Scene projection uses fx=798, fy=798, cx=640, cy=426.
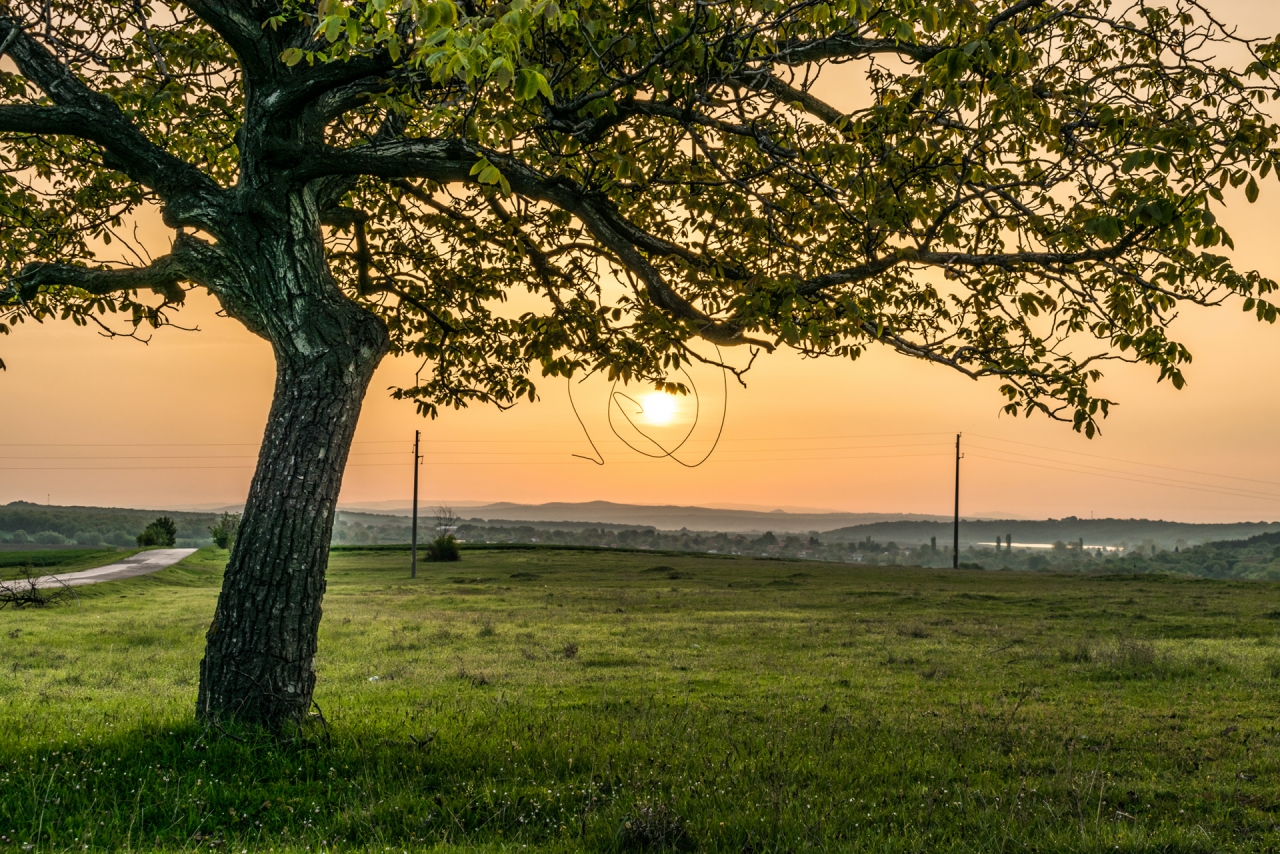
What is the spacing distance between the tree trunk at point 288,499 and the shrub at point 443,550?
183 ft

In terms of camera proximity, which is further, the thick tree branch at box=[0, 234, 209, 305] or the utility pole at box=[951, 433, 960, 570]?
the utility pole at box=[951, 433, 960, 570]

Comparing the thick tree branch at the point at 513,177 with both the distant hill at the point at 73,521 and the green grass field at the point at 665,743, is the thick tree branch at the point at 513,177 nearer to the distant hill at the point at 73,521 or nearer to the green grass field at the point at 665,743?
the green grass field at the point at 665,743

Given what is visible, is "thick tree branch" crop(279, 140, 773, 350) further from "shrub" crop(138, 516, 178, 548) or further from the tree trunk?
"shrub" crop(138, 516, 178, 548)

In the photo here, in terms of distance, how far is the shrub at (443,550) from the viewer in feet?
205

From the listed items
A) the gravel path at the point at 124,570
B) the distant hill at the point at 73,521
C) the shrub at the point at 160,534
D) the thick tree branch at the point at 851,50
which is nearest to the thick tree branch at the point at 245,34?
the thick tree branch at the point at 851,50

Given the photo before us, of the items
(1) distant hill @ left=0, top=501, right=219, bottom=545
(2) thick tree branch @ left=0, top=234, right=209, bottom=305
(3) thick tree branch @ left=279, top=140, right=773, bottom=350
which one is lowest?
(1) distant hill @ left=0, top=501, right=219, bottom=545

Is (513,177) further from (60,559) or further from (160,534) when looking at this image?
(160,534)

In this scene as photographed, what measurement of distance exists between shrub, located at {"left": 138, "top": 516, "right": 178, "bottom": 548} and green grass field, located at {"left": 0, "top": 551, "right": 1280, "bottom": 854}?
47.2 m

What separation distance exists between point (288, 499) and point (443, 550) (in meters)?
56.5

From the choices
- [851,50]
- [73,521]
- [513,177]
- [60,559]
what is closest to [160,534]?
[60,559]

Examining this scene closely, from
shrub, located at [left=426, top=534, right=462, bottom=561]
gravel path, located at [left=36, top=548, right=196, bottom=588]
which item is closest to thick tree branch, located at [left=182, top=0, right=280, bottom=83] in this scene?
gravel path, located at [left=36, top=548, right=196, bottom=588]

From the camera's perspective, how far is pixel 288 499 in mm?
8125

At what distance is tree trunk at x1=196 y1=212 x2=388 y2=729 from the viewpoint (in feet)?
26.1

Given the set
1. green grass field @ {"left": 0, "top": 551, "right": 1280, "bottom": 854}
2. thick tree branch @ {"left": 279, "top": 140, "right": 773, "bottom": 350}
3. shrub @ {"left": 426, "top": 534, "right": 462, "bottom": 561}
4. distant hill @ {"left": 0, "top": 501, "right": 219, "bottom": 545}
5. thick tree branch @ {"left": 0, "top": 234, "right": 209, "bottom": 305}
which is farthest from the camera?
distant hill @ {"left": 0, "top": 501, "right": 219, "bottom": 545}
